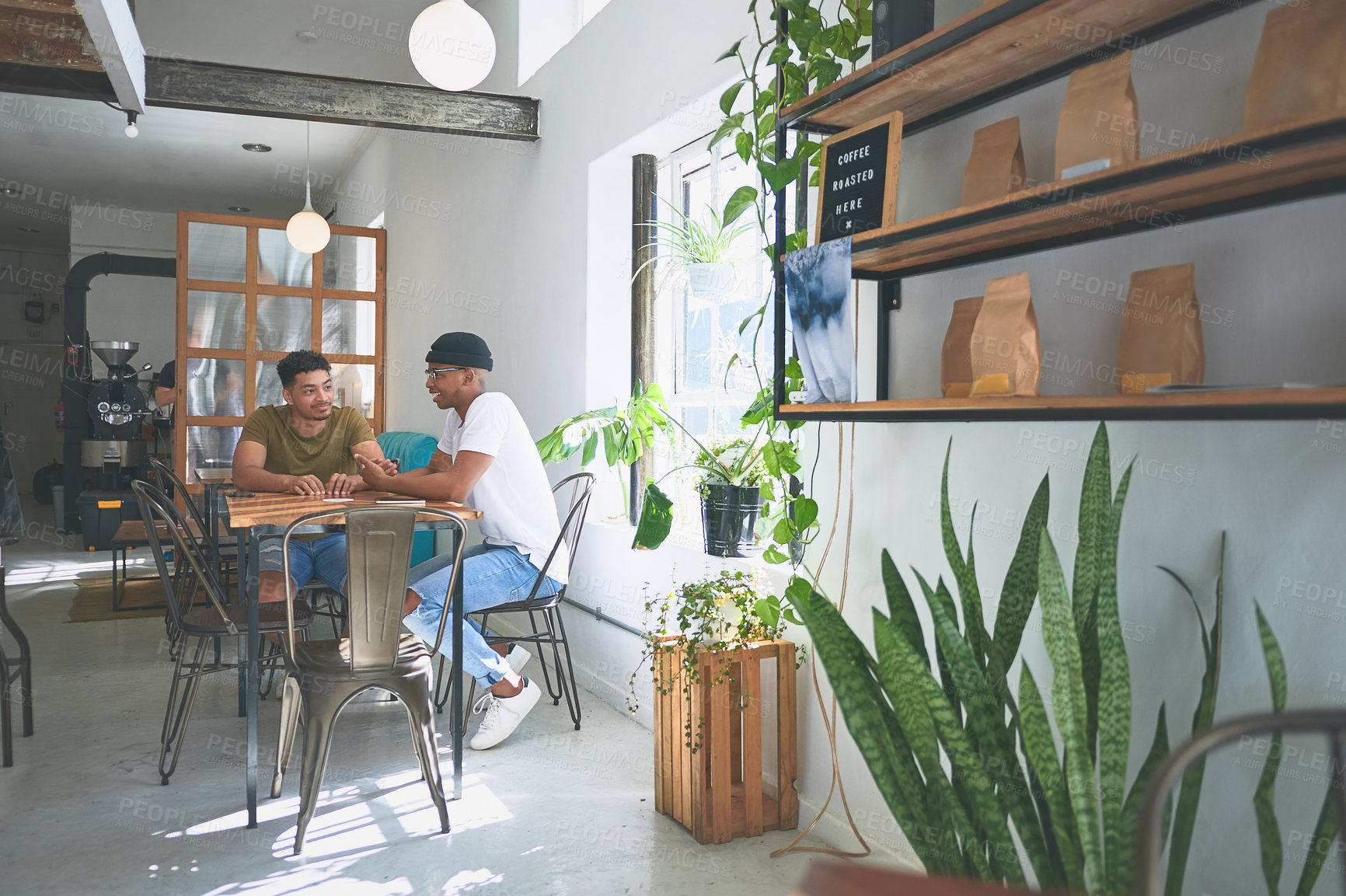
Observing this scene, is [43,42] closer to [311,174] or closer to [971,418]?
[971,418]

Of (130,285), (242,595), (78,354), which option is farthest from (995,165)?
(130,285)

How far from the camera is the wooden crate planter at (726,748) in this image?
8.07 feet

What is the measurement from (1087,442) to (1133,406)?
0.50 m

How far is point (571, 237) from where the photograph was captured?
4180 millimetres

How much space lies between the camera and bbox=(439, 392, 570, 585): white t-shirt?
3.23 m

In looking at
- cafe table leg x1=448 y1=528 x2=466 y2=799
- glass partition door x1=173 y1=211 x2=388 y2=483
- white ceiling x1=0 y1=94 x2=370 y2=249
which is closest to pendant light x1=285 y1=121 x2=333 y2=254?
glass partition door x1=173 y1=211 x2=388 y2=483

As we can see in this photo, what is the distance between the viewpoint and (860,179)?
1983 millimetres

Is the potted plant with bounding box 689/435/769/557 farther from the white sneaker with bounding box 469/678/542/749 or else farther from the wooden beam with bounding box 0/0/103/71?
the wooden beam with bounding box 0/0/103/71

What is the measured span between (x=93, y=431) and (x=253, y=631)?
25.3 ft

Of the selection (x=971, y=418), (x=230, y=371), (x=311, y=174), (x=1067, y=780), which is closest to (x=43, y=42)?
(x=230, y=371)

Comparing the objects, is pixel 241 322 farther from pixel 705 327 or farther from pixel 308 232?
pixel 705 327

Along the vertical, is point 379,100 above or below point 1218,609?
above

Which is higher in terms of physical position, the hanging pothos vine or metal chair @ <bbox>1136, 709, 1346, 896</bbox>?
the hanging pothos vine

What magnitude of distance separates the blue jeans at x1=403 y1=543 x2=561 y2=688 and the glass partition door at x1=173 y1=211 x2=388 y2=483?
13.4ft
